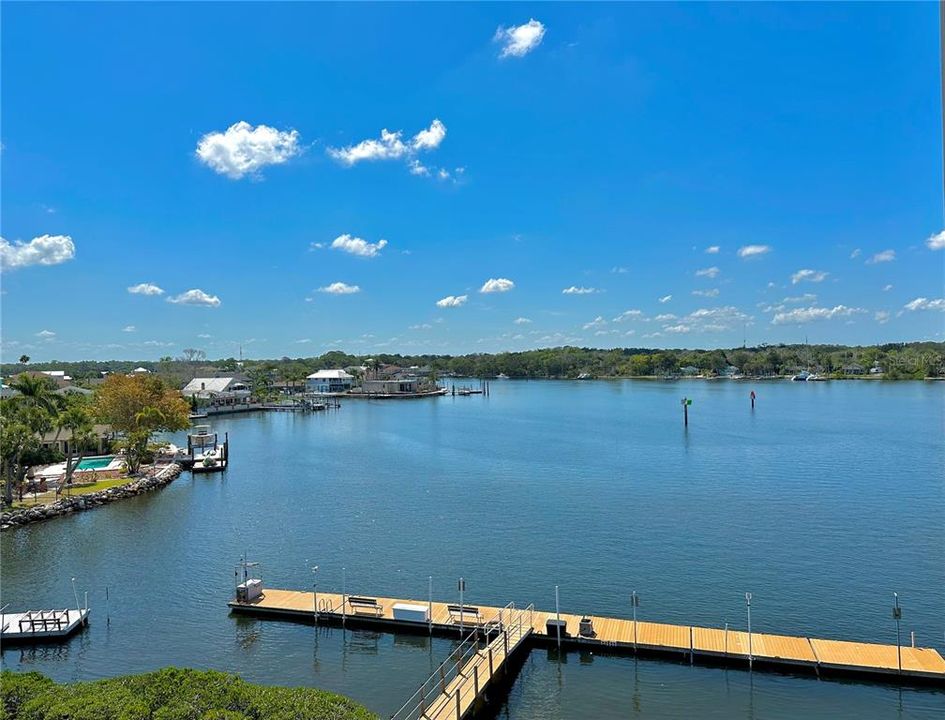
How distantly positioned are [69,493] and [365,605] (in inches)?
1055

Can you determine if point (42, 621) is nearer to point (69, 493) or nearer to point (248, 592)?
point (248, 592)

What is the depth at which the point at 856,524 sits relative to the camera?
3125 centimetres

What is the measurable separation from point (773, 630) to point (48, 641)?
74.2ft

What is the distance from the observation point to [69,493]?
3800 centimetres

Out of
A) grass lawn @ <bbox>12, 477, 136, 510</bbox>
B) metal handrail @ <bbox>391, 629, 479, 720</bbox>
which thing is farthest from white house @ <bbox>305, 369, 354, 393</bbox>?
metal handrail @ <bbox>391, 629, 479, 720</bbox>

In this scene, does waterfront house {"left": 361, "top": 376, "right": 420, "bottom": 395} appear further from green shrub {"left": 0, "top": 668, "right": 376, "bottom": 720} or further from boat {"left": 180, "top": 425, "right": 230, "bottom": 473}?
green shrub {"left": 0, "top": 668, "right": 376, "bottom": 720}

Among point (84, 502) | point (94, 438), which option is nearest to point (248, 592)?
point (84, 502)

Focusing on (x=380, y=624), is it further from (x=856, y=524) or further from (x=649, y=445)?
(x=649, y=445)

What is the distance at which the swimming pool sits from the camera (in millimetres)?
47253

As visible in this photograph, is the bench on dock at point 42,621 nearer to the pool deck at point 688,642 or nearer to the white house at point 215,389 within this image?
the pool deck at point 688,642

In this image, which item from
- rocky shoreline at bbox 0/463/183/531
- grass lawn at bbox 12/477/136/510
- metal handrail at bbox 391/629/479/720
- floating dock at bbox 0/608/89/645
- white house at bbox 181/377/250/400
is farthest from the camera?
white house at bbox 181/377/250/400

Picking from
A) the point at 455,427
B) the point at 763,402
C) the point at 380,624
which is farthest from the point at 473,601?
the point at 763,402

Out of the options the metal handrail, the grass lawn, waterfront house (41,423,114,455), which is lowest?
the metal handrail

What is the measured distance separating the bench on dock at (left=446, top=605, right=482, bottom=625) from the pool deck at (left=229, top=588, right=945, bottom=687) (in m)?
0.04
